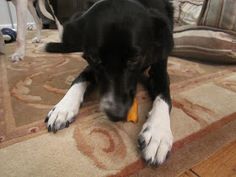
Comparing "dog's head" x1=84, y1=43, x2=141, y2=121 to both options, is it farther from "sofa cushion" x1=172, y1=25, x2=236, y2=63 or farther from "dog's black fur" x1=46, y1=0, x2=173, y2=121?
"sofa cushion" x1=172, y1=25, x2=236, y2=63

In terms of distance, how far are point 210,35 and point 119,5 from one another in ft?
2.88

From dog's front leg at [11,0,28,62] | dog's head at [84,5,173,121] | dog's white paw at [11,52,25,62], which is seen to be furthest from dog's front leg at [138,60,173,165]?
dog's front leg at [11,0,28,62]

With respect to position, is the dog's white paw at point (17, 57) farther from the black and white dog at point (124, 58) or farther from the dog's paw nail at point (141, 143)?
the dog's paw nail at point (141, 143)

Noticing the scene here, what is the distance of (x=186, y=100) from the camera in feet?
3.72

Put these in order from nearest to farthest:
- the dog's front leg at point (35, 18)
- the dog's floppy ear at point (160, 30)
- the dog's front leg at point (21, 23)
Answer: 1. the dog's floppy ear at point (160, 30)
2. the dog's front leg at point (21, 23)
3. the dog's front leg at point (35, 18)

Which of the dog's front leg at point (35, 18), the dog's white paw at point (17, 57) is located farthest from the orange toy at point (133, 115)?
the dog's front leg at point (35, 18)

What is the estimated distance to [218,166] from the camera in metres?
0.78

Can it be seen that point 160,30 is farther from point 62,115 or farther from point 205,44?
point 205,44

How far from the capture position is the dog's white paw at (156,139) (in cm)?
75

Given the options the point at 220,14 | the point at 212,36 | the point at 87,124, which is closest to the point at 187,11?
the point at 220,14

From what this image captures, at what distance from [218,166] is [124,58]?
0.46 m

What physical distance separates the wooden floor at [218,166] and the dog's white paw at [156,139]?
0.29 feet

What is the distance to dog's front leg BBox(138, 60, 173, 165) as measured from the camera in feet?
2.48

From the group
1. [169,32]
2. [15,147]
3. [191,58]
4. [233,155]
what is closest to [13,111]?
[15,147]
